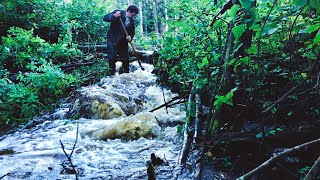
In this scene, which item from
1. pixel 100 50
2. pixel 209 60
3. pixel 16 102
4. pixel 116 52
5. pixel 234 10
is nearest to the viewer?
pixel 234 10

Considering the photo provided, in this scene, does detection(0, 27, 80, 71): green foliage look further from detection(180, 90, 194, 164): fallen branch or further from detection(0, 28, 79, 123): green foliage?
detection(180, 90, 194, 164): fallen branch

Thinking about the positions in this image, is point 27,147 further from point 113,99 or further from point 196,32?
point 196,32

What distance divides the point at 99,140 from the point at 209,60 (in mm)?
2501

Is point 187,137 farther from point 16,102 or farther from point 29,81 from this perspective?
point 29,81

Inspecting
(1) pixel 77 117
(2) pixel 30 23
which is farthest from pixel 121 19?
(1) pixel 77 117

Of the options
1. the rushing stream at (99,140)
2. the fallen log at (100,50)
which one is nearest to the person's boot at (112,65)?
the fallen log at (100,50)

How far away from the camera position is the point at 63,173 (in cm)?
303

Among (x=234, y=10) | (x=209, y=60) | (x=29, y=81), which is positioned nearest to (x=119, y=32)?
(x=29, y=81)

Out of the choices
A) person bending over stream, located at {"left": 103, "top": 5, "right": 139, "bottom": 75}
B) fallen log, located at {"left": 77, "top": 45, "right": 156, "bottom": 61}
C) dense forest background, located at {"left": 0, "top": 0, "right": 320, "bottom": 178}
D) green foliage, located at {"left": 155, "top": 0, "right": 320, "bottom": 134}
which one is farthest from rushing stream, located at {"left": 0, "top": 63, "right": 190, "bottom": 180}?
fallen log, located at {"left": 77, "top": 45, "right": 156, "bottom": 61}

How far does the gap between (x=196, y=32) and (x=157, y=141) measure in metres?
1.91

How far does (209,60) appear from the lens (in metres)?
2.94

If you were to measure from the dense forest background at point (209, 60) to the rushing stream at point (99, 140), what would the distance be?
581 millimetres

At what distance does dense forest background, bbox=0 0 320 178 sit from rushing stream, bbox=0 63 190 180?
1.91 feet

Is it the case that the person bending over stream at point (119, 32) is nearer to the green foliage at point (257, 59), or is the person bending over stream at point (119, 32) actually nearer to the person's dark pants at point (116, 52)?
the person's dark pants at point (116, 52)
